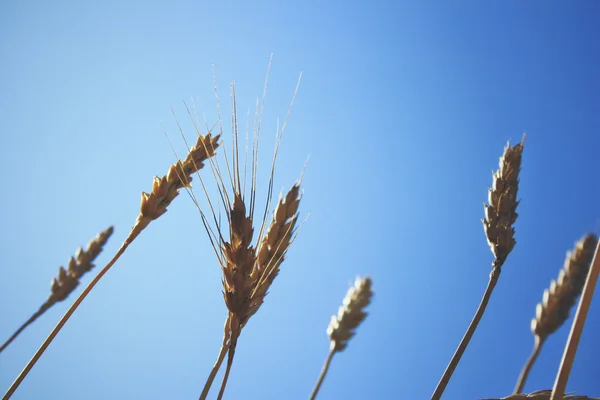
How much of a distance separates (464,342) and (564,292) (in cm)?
132

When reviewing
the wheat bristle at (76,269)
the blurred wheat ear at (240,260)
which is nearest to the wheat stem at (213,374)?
the blurred wheat ear at (240,260)

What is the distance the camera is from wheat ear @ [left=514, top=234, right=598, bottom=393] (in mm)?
2072

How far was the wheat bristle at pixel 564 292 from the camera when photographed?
6.84 feet

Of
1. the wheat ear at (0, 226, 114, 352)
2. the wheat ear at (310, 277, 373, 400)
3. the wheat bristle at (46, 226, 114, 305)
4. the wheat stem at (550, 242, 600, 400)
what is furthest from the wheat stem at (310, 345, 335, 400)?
the wheat bristle at (46, 226, 114, 305)

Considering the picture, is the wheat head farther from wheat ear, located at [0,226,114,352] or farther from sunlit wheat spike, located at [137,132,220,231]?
wheat ear, located at [0,226,114,352]

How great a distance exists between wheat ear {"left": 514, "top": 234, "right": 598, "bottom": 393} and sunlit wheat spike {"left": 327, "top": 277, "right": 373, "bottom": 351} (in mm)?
1142

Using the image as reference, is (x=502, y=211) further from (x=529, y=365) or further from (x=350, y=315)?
(x=350, y=315)

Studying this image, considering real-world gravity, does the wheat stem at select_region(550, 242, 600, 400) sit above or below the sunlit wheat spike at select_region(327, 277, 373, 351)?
below

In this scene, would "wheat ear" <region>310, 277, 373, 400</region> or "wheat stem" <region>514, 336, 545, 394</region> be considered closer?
"wheat stem" <region>514, 336, 545, 394</region>

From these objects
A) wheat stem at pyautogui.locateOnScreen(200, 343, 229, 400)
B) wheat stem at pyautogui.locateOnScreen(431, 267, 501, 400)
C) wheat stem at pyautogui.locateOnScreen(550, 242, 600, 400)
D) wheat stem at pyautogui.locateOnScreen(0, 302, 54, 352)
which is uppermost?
wheat stem at pyautogui.locateOnScreen(431, 267, 501, 400)

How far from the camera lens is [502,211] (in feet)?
5.60

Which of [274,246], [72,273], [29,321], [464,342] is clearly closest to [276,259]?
[274,246]

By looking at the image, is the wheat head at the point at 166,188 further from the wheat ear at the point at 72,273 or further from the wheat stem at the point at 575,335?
the wheat stem at the point at 575,335

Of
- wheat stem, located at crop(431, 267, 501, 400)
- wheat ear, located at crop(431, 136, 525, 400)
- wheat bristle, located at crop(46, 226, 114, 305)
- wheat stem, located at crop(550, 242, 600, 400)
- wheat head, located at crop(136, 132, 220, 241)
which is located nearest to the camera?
wheat stem, located at crop(550, 242, 600, 400)
